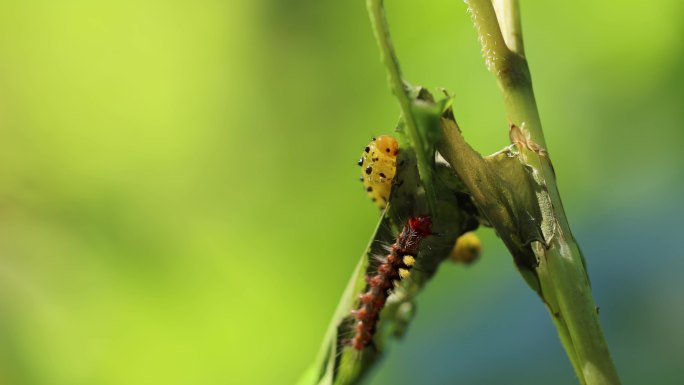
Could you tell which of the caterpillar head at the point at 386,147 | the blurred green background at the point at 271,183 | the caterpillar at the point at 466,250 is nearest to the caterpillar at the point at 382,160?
the caterpillar head at the point at 386,147

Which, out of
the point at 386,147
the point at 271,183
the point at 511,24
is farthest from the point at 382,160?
the point at 271,183

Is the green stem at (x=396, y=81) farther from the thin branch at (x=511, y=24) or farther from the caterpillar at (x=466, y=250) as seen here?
the caterpillar at (x=466, y=250)

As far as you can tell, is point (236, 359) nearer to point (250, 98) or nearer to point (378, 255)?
point (250, 98)

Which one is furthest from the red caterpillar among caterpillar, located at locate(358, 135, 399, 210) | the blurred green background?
the blurred green background

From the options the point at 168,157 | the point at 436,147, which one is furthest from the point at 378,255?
→ the point at 168,157

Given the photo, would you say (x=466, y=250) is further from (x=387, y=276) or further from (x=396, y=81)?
(x=396, y=81)

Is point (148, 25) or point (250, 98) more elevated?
point (148, 25)
